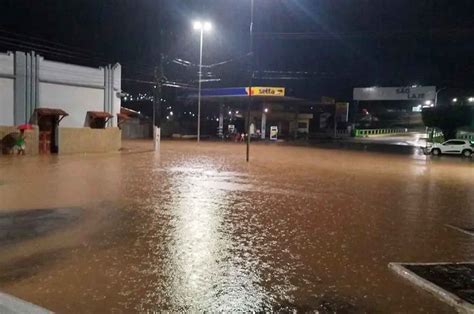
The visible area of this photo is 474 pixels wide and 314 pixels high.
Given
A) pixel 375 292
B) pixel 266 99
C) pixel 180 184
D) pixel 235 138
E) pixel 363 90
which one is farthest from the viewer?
pixel 363 90

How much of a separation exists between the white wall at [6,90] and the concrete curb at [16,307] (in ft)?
81.0

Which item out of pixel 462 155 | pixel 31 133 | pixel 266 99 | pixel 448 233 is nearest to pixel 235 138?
pixel 266 99

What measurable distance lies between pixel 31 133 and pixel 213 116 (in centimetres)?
5161

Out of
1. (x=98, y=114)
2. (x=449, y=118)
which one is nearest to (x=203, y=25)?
(x=98, y=114)

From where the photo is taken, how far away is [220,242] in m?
8.87

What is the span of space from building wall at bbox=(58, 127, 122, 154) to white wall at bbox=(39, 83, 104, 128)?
6.64 feet

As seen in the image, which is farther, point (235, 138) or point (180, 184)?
point (235, 138)

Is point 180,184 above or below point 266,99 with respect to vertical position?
below

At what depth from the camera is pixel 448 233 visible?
1020 cm

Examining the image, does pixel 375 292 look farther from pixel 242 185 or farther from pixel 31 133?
pixel 31 133

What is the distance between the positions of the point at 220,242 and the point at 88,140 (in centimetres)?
2357

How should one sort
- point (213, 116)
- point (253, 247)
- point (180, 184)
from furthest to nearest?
point (213, 116) → point (180, 184) → point (253, 247)

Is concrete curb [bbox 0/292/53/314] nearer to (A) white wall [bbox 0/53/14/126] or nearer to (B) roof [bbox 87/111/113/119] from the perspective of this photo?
(A) white wall [bbox 0/53/14/126]

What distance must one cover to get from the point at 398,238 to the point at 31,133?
2366 cm
